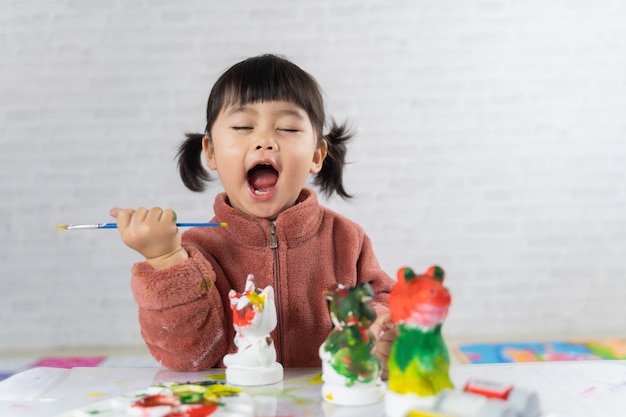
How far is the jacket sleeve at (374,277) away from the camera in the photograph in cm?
116

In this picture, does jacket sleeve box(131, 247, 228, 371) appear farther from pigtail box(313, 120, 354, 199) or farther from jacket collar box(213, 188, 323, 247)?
pigtail box(313, 120, 354, 199)

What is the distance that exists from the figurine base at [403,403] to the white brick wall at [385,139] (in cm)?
223

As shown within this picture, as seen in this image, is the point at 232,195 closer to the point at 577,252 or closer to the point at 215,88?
the point at 215,88

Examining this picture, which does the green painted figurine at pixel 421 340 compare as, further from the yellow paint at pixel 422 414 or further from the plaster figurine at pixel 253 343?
the plaster figurine at pixel 253 343

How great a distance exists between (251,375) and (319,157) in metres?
0.55

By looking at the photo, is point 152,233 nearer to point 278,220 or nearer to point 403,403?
point 278,220

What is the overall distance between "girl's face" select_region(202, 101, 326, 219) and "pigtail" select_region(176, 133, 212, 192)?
202 mm

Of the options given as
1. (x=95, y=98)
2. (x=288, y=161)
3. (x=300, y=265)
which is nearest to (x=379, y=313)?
(x=300, y=265)

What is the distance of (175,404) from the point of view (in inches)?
29.0

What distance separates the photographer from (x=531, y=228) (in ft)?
10.4

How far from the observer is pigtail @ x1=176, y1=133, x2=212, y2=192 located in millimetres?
1406

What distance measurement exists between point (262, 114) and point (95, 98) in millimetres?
2068

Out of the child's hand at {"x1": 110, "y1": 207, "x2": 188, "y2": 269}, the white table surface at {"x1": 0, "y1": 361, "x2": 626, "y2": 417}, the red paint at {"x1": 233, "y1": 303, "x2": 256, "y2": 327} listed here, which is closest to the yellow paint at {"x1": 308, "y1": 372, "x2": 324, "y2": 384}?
the white table surface at {"x1": 0, "y1": 361, "x2": 626, "y2": 417}

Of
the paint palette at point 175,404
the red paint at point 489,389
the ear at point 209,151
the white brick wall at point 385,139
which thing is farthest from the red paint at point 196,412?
the white brick wall at point 385,139
